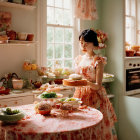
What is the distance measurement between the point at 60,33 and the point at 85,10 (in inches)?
24.4

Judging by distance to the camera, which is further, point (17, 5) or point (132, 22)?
point (132, 22)

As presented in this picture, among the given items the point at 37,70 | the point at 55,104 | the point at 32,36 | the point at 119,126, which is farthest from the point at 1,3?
the point at 119,126

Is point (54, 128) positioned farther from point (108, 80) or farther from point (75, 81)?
point (108, 80)

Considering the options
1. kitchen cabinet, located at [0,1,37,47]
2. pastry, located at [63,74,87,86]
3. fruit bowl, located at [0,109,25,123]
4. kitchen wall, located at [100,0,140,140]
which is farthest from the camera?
kitchen wall, located at [100,0,140,140]

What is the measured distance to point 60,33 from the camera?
4148mm

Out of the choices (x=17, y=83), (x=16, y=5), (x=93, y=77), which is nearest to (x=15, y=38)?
(x=16, y=5)

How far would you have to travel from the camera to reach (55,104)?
229cm

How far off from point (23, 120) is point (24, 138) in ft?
0.93

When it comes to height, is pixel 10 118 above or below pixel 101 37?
below

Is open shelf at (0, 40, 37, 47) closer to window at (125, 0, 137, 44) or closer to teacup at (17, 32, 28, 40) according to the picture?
teacup at (17, 32, 28, 40)

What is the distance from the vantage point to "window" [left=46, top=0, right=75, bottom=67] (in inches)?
157

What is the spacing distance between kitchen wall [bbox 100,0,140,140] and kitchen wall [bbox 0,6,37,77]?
1.50 m

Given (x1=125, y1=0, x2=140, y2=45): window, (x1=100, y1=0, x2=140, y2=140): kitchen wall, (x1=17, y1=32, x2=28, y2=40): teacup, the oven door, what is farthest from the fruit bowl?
(x1=125, y1=0, x2=140, y2=45): window

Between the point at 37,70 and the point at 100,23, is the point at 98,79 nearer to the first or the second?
the point at 37,70
